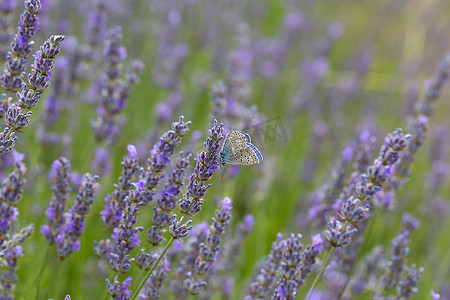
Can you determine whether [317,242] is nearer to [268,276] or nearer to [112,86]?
[268,276]

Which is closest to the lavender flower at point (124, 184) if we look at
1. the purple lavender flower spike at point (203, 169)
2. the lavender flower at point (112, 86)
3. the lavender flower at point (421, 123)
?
the purple lavender flower spike at point (203, 169)

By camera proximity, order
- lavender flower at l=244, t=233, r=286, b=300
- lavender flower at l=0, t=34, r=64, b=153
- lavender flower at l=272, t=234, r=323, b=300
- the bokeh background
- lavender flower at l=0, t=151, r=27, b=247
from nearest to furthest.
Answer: lavender flower at l=0, t=34, r=64, b=153, lavender flower at l=0, t=151, r=27, b=247, lavender flower at l=272, t=234, r=323, b=300, lavender flower at l=244, t=233, r=286, b=300, the bokeh background

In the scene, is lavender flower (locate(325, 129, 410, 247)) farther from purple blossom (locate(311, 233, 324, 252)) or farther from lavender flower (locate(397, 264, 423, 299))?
lavender flower (locate(397, 264, 423, 299))

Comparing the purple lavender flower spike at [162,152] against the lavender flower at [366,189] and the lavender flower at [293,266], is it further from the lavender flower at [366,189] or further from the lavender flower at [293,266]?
the lavender flower at [366,189]

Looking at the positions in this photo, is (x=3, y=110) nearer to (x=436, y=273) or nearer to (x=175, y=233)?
(x=175, y=233)

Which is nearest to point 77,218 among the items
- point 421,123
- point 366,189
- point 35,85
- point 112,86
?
point 35,85

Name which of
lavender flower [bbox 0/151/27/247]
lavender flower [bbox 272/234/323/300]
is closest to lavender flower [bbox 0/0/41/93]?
lavender flower [bbox 0/151/27/247]
